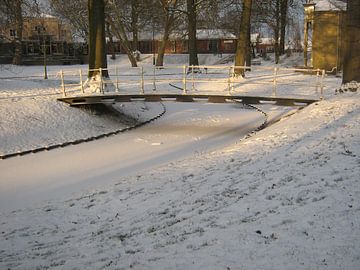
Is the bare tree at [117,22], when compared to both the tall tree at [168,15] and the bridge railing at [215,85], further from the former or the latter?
the bridge railing at [215,85]

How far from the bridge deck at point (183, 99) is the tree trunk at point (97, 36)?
7.34 ft

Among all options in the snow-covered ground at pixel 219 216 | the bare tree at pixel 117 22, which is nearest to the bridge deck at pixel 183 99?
the snow-covered ground at pixel 219 216

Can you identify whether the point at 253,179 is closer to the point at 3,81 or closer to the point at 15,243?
the point at 15,243

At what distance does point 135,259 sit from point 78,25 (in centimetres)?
4682

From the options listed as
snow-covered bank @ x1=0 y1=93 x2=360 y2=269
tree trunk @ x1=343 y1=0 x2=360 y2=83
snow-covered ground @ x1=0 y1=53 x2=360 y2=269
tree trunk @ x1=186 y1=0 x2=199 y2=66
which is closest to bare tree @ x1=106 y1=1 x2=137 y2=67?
tree trunk @ x1=186 y1=0 x2=199 y2=66

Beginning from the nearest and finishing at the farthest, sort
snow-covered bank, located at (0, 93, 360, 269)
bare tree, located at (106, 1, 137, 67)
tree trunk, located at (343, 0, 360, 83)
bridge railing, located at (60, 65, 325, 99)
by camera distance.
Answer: snow-covered bank, located at (0, 93, 360, 269), tree trunk, located at (343, 0, 360, 83), bridge railing, located at (60, 65, 325, 99), bare tree, located at (106, 1, 137, 67)

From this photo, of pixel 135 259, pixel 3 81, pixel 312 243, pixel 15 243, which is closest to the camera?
pixel 312 243

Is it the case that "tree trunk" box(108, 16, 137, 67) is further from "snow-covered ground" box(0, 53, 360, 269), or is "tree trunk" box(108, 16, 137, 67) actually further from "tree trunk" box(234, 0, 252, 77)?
"snow-covered ground" box(0, 53, 360, 269)

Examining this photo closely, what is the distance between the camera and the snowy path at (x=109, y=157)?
10.6 metres

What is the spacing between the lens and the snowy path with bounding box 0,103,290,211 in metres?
10.6

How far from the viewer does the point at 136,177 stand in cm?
1041

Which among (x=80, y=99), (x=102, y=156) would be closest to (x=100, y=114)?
(x=80, y=99)

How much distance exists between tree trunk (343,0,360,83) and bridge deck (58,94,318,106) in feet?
5.28

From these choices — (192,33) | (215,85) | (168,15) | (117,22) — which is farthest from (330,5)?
(117,22)
